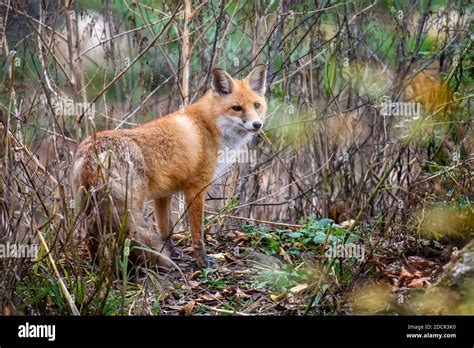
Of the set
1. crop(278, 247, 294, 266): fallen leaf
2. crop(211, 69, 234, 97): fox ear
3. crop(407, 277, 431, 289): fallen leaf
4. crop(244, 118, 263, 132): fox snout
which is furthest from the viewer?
crop(211, 69, 234, 97): fox ear

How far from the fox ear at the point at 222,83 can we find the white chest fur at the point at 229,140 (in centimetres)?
26

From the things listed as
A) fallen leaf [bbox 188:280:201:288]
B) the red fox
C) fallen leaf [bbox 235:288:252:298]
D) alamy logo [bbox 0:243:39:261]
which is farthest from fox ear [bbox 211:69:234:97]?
alamy logo [bbox 0:243:39:261]

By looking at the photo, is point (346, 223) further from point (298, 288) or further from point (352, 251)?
point (298, 288)

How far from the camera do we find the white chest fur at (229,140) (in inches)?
252

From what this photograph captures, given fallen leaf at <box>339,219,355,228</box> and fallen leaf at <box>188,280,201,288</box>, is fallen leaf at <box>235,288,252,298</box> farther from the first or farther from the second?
fallen leaf at <box>339,219,355,228</box>

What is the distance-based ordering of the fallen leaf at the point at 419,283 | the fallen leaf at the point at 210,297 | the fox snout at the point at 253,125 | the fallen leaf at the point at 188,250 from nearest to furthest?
the fallen leaf at the point at 419,283, the fallen leaf at the point at 210,297, the fox snout at the point at 253,125, the fallen leaf at the point at 188,250

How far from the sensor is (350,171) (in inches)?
294

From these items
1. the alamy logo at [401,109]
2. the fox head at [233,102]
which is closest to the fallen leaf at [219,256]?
the fox head at [233,102]

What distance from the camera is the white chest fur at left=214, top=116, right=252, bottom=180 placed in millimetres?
6395

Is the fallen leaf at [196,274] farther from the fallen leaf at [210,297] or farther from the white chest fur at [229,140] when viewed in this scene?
the white chest fur at [229,140]

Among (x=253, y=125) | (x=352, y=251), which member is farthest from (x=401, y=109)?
(x=352, y=251)
